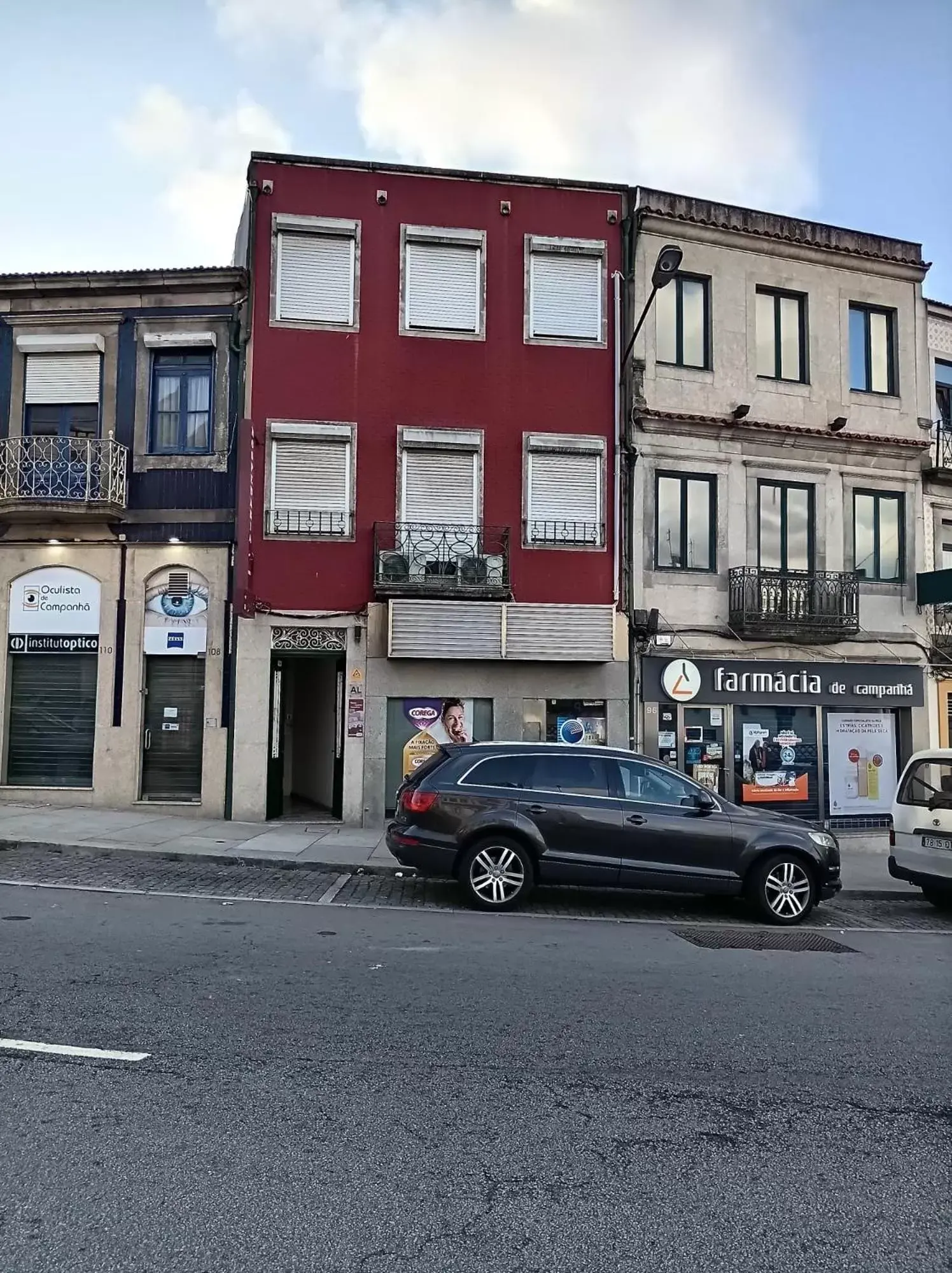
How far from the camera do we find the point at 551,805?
966 cm

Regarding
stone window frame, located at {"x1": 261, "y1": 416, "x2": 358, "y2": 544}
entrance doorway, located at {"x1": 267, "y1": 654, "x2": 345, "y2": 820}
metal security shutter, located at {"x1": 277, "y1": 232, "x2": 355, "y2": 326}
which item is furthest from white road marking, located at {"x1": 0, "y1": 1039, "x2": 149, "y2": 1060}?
metal security shutter, located at {"x1": 277, "y1": 232, "x2": 355, "y2": 326}

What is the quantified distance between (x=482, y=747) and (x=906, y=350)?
13792mm

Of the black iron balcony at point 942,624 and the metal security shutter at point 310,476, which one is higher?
the metal security shutter at point 310,476

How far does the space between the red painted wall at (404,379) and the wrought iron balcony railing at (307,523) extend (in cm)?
18

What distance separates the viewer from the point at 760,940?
865 centimetres

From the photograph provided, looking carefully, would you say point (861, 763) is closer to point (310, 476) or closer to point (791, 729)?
point (791, 729)

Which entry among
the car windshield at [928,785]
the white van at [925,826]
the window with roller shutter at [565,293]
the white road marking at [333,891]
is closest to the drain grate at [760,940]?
the white van at [925,826]

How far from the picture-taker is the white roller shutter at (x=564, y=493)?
53.3 feet

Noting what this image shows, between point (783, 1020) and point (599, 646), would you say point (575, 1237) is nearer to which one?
Result: point (783, 1020)

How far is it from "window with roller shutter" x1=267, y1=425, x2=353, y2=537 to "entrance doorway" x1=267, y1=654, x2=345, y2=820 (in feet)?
7.22

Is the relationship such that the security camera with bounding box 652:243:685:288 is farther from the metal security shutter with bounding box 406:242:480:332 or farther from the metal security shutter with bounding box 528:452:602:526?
the metal security shutter with bounding box 406:242:480:332

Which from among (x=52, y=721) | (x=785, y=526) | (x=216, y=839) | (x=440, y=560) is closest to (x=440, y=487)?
(x=440, y=560)

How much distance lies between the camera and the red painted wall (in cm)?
1555

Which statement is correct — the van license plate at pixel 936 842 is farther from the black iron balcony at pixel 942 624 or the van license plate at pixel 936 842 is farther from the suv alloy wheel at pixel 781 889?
the black iron balcony at pixel 942 624
